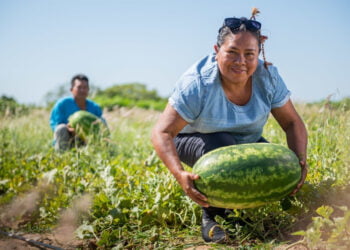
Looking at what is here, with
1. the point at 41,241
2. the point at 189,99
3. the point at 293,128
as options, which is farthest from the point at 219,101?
the point at 41,241

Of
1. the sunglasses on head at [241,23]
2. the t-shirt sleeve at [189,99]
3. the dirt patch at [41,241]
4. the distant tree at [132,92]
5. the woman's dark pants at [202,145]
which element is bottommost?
the distant tree at [132,92]

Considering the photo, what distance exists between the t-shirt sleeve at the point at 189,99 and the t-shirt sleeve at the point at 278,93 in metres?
0.59

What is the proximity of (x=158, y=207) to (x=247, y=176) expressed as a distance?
927 millimetres

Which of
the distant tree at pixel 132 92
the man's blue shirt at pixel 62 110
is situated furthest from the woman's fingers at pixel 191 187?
the distant tree at pixel 132 92

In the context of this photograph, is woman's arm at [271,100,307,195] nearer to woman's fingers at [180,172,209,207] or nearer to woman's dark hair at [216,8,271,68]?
woman's dark hair at [216,8,271,68]

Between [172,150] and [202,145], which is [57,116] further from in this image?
[172,150]

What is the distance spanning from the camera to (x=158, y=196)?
2.86 m

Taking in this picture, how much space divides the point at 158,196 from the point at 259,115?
0.98 meters

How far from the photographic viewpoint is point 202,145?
267cm

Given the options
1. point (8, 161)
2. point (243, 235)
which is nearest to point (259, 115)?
A: point (243, 235)

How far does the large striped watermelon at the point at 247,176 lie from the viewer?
2160 millimetres

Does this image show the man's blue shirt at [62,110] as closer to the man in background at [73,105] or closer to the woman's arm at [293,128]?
the man in background at [73,105]

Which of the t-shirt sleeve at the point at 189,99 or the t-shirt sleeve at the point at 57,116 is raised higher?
the t-shirt sleeve at the point at 189,99

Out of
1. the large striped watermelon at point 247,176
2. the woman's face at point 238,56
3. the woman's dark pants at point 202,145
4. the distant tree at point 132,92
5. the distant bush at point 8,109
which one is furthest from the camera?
the distant tree at point 132,92
